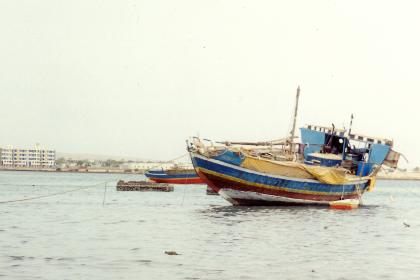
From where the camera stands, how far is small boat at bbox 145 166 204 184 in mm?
92662

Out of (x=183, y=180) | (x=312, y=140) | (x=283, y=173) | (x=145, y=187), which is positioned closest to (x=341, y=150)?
(x=312, y=140)

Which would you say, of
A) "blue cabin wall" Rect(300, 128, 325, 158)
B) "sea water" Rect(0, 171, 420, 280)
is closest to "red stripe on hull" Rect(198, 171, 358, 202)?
"sea water" Rect(0, 171, 420, 280)

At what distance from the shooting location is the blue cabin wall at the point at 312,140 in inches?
2133

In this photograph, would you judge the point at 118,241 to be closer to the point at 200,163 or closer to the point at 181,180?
the point at 200,163

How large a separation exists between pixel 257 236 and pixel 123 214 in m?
13.8

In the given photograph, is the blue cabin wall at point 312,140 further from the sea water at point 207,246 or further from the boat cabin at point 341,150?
the sea water at point 207,246

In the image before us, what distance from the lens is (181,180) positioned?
9612 centimetres

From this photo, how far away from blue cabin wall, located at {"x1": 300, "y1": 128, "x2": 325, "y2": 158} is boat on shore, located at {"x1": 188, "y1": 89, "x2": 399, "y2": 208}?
92.3 inches

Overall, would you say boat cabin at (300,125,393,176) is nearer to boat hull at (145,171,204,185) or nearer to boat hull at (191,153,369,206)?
boat hull at (191,153,369,206)

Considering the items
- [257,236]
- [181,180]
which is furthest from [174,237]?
[181,180]

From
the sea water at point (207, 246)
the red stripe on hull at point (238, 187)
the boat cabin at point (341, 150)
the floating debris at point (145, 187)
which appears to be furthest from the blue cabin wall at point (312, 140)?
the floating debris at point (145, 187)

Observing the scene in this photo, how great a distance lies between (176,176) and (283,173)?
55.9 m

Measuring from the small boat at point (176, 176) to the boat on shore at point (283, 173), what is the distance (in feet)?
139

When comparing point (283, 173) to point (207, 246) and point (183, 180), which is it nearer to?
point (207, 246)
